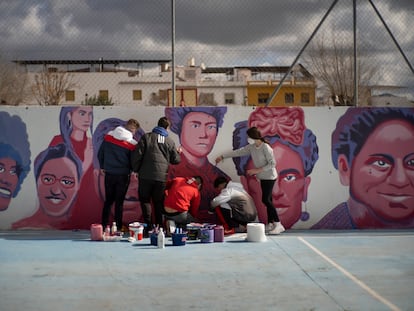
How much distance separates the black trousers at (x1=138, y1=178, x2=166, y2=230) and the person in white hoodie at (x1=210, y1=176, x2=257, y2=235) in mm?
848

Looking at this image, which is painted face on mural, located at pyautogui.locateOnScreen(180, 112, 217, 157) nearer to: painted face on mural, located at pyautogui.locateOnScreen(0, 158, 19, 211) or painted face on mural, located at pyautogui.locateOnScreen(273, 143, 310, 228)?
painted face on mural, located at pyautogui.locateOnScreen(273, 143, 310, 228)

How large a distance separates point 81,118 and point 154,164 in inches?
65.6

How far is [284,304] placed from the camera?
18.2 feet

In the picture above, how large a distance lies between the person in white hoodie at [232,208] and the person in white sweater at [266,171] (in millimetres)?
288

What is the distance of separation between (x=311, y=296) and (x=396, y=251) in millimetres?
2707

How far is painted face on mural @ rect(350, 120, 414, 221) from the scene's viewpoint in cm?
1015

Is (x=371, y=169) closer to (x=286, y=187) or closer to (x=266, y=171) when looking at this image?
(x=286, y=187)

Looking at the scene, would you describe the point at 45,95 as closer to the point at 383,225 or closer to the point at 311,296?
the point at 383,225

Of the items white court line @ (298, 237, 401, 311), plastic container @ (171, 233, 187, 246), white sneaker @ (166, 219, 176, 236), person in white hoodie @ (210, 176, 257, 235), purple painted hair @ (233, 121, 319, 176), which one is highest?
purple painted hair @ (233, 121, 319, 176)

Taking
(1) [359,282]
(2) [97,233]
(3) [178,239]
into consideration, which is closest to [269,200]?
(3) [178,239]

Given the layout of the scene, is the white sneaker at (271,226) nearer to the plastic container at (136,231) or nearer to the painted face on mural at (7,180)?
the plastic container at (136,231)

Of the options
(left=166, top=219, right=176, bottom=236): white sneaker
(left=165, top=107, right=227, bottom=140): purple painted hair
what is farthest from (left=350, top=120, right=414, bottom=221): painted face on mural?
(left=166, top=219, right=176, bottom=236): white sneaker

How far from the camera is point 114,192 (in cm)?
939

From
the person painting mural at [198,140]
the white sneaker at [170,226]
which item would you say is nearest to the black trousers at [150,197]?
the white sneaker at [170,226]
